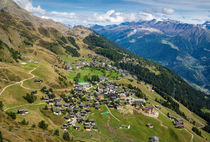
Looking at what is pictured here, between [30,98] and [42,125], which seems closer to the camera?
[42,125]

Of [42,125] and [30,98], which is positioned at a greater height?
[30,98]

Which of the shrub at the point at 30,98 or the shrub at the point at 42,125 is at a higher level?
the shrub at the point at 30,98

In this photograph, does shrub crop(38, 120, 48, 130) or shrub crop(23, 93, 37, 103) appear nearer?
shrub crop(38, 120, 48, 130)

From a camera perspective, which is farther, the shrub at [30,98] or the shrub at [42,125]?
the shrub at [30,98]

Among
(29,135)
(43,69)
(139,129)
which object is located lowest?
(139,129)

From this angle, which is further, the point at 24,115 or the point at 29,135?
the point at 24,115

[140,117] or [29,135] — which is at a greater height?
[29,135]

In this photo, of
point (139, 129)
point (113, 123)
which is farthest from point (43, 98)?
point (139, 129)

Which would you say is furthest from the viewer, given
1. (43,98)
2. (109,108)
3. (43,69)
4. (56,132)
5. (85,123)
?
(43,69)

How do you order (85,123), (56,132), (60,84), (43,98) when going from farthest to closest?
1. (60,84)
2. (43,98)
3. (85,123)
4. (56,132)

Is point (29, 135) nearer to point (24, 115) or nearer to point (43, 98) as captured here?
point (24, 115)

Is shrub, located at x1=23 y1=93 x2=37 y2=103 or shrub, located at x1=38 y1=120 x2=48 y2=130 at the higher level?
shrub, located at x1=23 y1=93 x2=37 y2=103
